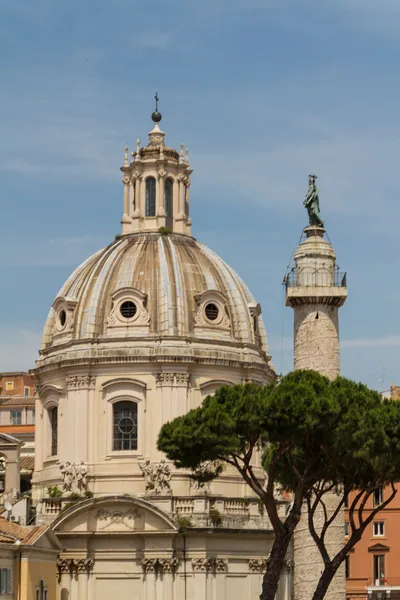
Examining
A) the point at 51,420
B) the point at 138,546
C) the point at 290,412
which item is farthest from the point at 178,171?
the point at 290,412

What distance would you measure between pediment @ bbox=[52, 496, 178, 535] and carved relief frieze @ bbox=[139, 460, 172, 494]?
1.26 metres

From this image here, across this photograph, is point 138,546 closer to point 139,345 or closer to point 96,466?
point 96,466

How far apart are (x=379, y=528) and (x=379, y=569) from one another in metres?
2.40

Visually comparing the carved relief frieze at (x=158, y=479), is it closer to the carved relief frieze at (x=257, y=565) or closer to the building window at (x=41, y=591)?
the carved relief frieze at (x=257, y=565)

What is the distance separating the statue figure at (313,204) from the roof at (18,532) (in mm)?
19869

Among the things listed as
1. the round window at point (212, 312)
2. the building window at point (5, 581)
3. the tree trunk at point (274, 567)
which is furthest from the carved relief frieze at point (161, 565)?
the tree trunk at point (274, 567)

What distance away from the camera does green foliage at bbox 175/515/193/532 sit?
80.9 m

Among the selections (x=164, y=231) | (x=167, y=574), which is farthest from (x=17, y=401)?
(x=167, y=574)

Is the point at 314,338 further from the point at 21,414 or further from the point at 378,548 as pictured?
the point at 21,414

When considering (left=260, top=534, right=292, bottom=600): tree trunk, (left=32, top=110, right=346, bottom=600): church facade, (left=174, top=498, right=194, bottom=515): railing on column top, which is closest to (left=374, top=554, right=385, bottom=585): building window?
(left=32, top=110, right=346, bottom=600): church facade

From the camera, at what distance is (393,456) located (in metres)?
62.3

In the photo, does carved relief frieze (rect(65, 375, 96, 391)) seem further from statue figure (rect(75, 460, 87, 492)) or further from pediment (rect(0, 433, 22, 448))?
statue figure (rect(75, 460, 87, 492))

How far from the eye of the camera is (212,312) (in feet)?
288

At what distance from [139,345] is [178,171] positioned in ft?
37.0
